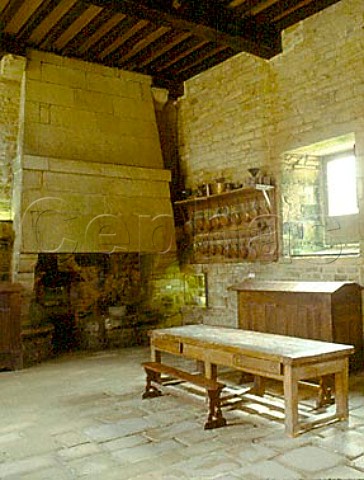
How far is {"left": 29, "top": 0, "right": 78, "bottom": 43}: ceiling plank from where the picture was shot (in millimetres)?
5262

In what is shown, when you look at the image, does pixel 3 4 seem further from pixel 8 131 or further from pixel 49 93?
pixel 8 131

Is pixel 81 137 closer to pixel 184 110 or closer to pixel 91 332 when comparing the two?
pixel 184 110

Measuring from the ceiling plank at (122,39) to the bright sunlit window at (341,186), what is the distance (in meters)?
2.85

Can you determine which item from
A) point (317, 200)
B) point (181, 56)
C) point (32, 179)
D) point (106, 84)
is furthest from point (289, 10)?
point (32, 179)

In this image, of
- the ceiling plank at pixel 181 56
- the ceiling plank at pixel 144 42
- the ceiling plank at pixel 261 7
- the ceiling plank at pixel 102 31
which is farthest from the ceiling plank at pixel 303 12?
the ceiling plank at pixel 102 31

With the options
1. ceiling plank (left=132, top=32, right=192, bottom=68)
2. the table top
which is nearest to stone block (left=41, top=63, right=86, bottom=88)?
ceiling plank (left=132, top=32, right=192, bottom=68)

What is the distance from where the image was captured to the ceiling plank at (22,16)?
5.21m

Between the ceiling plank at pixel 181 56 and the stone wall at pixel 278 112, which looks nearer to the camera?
the stone wall at pixel 278 112

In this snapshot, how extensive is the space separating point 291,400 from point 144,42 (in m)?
4.93

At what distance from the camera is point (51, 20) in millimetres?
5590

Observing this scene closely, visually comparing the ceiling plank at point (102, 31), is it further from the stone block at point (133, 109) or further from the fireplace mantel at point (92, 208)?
the fireplace mantel at point (92, 208)

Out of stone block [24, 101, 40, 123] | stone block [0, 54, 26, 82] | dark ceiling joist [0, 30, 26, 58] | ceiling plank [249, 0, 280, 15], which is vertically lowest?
stone block [24, 101, 40, 123]

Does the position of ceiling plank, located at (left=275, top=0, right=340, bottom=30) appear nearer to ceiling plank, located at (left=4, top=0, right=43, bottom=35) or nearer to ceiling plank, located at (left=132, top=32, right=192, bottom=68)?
ceiling plank, located at (left=132, top=32, right=192, bottom=68)

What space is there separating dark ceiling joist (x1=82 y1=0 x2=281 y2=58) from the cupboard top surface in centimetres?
281
